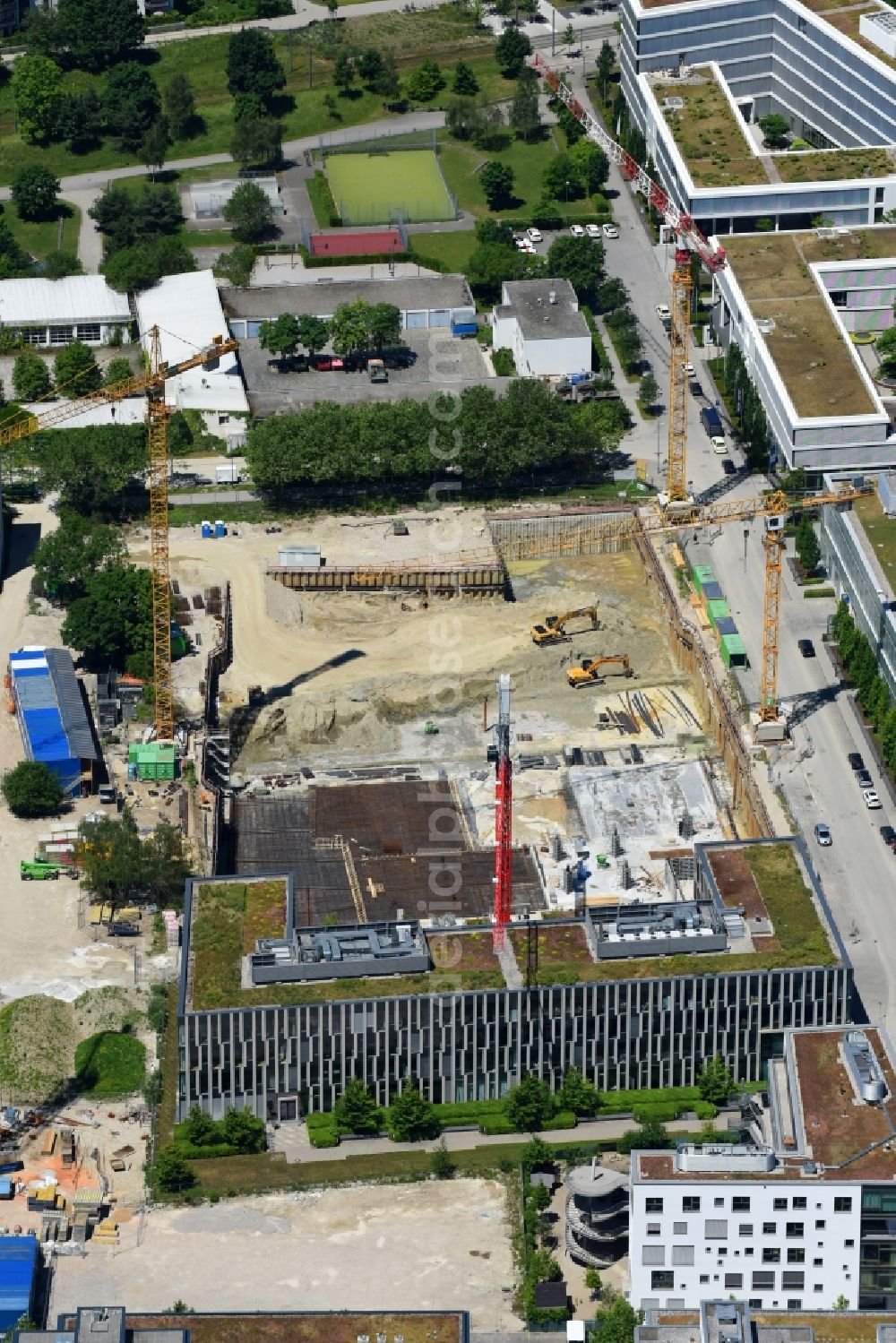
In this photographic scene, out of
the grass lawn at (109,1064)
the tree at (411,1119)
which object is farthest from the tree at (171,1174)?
the tree at (411,1119)

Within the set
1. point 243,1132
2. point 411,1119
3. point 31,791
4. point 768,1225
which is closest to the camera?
point 768,1225

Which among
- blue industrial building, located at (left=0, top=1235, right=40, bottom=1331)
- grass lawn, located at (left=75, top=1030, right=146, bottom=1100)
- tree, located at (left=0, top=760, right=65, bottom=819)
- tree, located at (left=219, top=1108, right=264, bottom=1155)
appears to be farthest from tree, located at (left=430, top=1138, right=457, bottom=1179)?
tree, located at (left=0, top=760, right=65, bottom=819)

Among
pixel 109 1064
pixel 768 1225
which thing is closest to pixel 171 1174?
pixel 109 1064

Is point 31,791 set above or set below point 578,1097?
above

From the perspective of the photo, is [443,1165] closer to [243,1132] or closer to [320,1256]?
[320,1256]

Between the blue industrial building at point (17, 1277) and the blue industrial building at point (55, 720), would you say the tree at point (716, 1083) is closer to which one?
the blue industrial building at point (17, 1277)

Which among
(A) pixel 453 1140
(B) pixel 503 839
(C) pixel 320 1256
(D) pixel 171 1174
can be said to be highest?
(B) pixel 503 839
